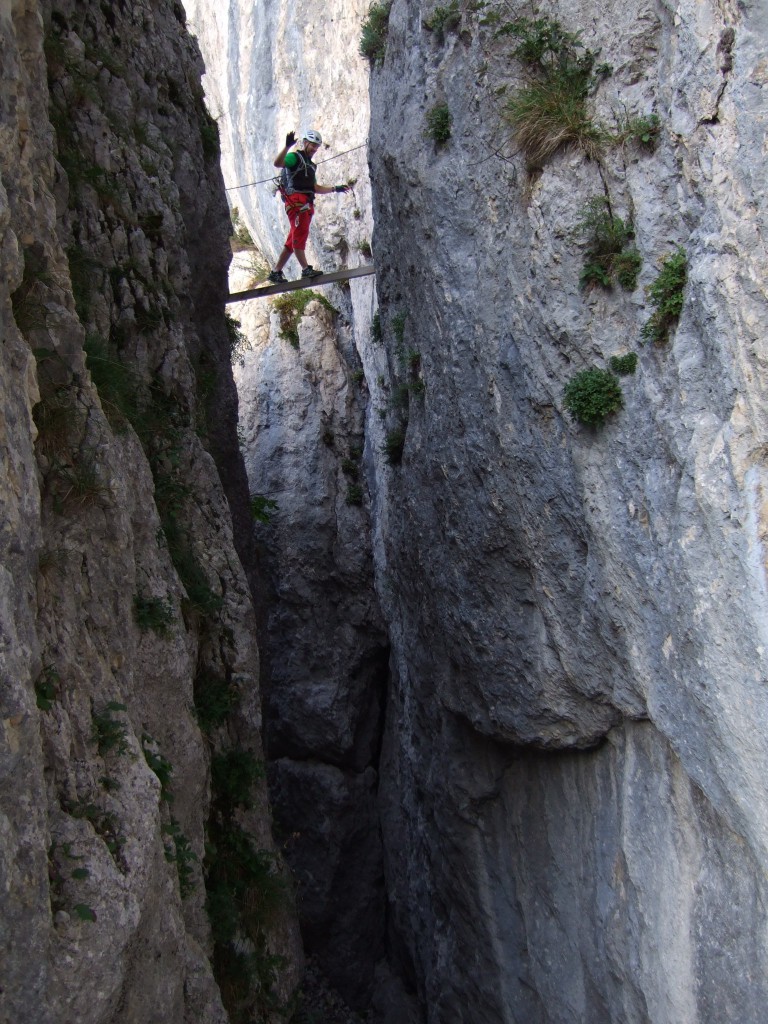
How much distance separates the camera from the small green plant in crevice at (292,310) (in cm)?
1802

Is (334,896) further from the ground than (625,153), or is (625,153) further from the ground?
(625,153)

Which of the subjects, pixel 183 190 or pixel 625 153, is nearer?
pixel 625 153

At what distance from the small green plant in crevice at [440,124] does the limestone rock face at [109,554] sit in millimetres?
3145

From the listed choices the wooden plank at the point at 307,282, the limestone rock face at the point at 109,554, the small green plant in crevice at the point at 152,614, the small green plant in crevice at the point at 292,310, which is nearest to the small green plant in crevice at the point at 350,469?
the small green plant in crevice at the point at 292,310

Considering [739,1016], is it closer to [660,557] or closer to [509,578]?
[660,557]

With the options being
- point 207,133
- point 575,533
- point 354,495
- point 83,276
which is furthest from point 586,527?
point 354,495

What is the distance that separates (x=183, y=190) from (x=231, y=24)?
35.3 feet

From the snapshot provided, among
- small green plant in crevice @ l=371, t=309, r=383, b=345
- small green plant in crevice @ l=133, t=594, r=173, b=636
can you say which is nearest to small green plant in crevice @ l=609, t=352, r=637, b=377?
small green plant in crevice @ l=133, t=594, r=173, b=636

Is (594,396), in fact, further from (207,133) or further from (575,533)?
(207,133)

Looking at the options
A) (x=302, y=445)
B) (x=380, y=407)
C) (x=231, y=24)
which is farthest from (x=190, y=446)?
(x=231, y=24)

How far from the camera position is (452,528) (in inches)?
415

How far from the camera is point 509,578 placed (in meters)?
9.80

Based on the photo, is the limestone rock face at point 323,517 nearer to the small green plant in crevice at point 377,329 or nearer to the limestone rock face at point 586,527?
the small green plant in crevice at point 377,329

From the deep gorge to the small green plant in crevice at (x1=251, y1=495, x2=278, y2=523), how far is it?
335 centimetres
